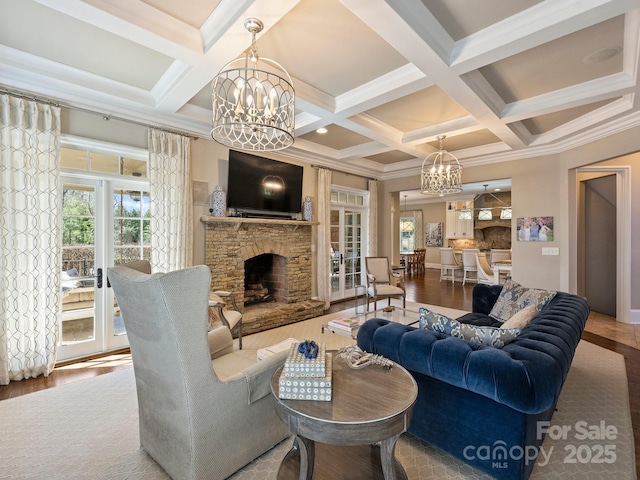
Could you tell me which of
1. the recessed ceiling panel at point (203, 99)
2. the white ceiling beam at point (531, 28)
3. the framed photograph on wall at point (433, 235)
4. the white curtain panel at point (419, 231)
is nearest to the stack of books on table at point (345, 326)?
the white ceiling beam at point (531, 28)

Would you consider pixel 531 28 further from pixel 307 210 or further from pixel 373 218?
pixel 373 218

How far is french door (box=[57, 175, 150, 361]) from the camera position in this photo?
3.33 m

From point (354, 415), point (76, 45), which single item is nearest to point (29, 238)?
point (76, 45)

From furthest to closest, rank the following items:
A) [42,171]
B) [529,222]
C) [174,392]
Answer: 1. [529,222]
2. [42,171]
3. [174,392]

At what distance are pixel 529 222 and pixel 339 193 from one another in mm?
3549

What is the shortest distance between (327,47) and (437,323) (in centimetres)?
241

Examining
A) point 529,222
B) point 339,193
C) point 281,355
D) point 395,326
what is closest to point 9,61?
point 281,355

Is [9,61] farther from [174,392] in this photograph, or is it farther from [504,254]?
[504,254]

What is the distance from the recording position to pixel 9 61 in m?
2.66

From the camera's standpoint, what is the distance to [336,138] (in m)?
5.03

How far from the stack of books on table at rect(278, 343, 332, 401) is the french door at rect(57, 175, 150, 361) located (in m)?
3.13

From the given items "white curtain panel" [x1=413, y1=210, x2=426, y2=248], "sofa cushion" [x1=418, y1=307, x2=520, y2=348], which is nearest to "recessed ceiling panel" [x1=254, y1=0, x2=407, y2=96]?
"sofa cushion" [x1=418, y1=307, x2=520, y2=348]

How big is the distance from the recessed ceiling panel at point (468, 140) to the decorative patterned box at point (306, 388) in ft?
15.3

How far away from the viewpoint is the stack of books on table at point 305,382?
1.41 meters
